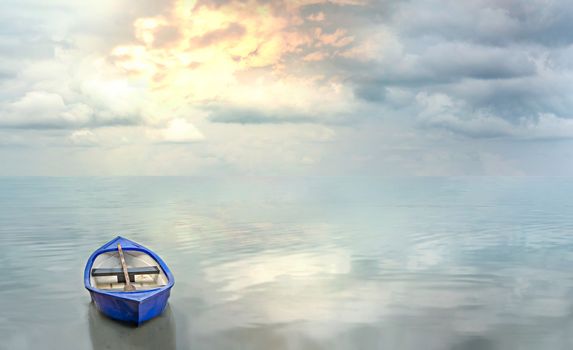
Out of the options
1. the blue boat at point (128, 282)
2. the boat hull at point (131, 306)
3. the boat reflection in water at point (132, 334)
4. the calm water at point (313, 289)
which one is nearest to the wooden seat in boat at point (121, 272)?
the blue boat at point (128, 282)

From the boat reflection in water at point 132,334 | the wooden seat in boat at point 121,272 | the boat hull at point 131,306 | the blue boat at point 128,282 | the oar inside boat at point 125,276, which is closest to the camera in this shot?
the boat reflection in water at point 132,334

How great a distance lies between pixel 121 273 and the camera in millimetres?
25500

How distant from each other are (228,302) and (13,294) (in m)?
12.5

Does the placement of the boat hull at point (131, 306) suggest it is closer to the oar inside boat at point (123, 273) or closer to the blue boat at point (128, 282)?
the blue boat at point (128, 282)

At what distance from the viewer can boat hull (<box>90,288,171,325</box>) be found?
20062mm

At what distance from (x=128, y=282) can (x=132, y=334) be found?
3.23 metres

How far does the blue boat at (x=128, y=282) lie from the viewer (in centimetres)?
2034

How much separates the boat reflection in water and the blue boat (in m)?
0.36

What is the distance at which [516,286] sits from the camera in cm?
2875

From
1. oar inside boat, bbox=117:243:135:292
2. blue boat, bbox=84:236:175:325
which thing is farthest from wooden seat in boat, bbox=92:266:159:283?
oar inside boat, bbox=117:243:135:292

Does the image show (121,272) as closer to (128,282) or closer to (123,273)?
(123,273)

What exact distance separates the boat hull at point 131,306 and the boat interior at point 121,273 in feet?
8.08

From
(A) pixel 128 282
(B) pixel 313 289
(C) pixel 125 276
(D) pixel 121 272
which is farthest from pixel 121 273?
(B) pixel 313 289

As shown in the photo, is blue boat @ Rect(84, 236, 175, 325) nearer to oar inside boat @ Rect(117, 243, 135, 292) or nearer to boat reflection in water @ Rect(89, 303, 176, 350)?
oar inside boat @ Rect(117, 243, 135, 292)
